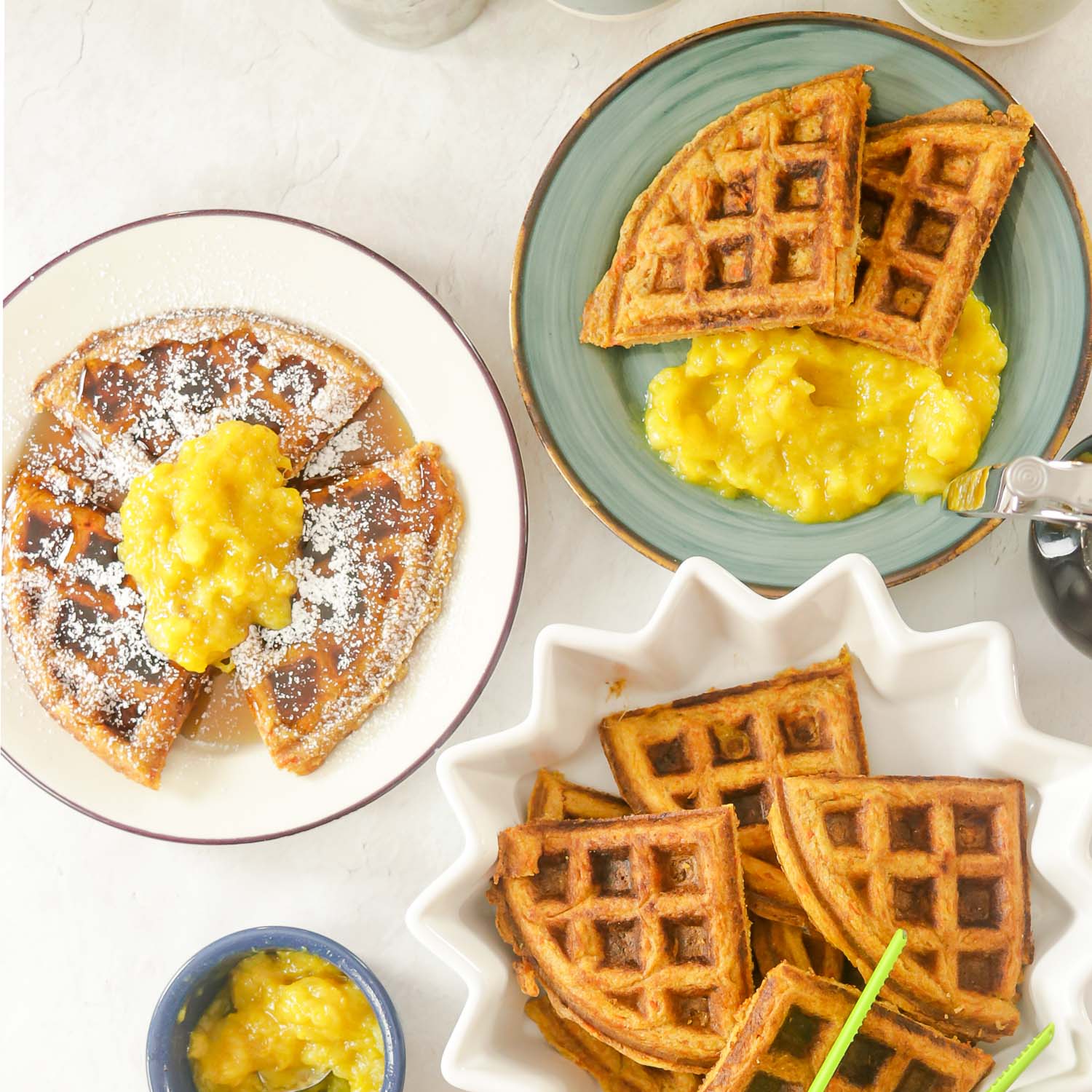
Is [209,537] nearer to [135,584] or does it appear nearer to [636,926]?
[135,584]

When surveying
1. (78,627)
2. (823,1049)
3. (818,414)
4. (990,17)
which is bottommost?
(823,1049)

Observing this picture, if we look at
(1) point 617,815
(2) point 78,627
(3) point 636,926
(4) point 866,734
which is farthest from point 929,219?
(2) point 78,627

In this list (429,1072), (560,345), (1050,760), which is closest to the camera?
(1050,760)

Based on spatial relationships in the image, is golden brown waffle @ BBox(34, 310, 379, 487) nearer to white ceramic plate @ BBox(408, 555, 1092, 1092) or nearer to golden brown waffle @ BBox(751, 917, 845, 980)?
white ceramic plate @ BBox(408, 555, 1092, 1092)

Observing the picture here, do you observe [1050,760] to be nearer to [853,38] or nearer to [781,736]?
[781,736]

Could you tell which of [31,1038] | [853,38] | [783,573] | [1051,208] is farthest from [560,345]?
[31,1038]

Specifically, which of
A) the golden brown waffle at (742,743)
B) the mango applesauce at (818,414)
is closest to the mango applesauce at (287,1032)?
the golden brown waffle at (742,743)
